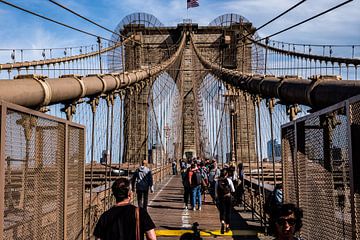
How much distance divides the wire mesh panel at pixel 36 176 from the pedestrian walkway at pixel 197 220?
2.88m

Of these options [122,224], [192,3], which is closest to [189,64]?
[192,3]

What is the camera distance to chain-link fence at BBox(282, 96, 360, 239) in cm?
269

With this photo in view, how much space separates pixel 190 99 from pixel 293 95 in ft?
99.9

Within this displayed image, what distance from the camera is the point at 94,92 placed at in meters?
6.36

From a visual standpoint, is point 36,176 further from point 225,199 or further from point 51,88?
point 225,199

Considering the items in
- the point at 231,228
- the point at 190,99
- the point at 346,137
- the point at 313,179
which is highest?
the point at 190,99

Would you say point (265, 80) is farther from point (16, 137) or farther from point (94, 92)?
point (16, 137)

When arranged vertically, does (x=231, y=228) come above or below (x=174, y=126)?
below

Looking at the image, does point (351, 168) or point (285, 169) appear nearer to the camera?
point (351, 168)

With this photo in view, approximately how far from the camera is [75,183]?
480 cm

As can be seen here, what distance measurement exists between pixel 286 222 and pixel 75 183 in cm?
289

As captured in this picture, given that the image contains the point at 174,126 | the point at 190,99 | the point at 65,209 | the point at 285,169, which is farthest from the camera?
the point at 190,99

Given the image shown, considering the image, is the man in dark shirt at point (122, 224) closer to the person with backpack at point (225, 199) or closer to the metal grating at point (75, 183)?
the metal grating at point (75, 183)

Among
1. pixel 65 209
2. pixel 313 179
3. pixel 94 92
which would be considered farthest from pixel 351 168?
pixel 94 92
